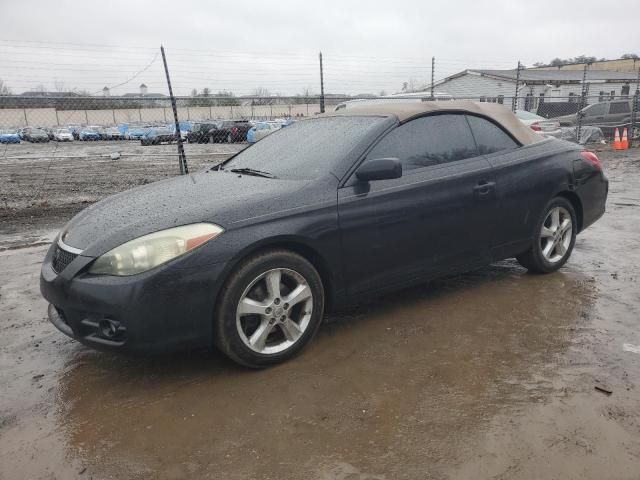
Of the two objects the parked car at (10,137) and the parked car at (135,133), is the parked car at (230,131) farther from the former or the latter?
the parked car at (10,137)

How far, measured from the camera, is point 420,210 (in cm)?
361

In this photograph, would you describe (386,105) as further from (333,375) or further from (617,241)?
(617,241)

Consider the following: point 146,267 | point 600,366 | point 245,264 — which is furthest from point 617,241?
A: point 146,267

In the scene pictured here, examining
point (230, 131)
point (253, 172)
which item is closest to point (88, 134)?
point (230, 131)

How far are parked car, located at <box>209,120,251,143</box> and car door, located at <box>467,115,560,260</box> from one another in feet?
86.8

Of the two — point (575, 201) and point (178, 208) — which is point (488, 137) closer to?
point (575, 201)

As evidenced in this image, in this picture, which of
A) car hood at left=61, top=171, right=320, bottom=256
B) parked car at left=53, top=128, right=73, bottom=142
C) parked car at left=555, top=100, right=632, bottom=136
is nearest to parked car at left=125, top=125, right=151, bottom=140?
parked car at left=53, top=128, right=73, bottom=142

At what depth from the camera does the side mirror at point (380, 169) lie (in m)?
3.28

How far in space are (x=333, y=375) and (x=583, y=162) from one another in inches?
125

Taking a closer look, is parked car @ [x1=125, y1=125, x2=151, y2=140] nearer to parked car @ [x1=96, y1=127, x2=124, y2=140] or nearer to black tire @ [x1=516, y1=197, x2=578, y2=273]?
parked car @ [x1=96, y1=127, x2=124, y2=140]

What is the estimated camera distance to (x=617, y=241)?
5.69 metres

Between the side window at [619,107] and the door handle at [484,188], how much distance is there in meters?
19.1

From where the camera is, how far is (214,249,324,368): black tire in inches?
113

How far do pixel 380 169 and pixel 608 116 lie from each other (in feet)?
66.2
